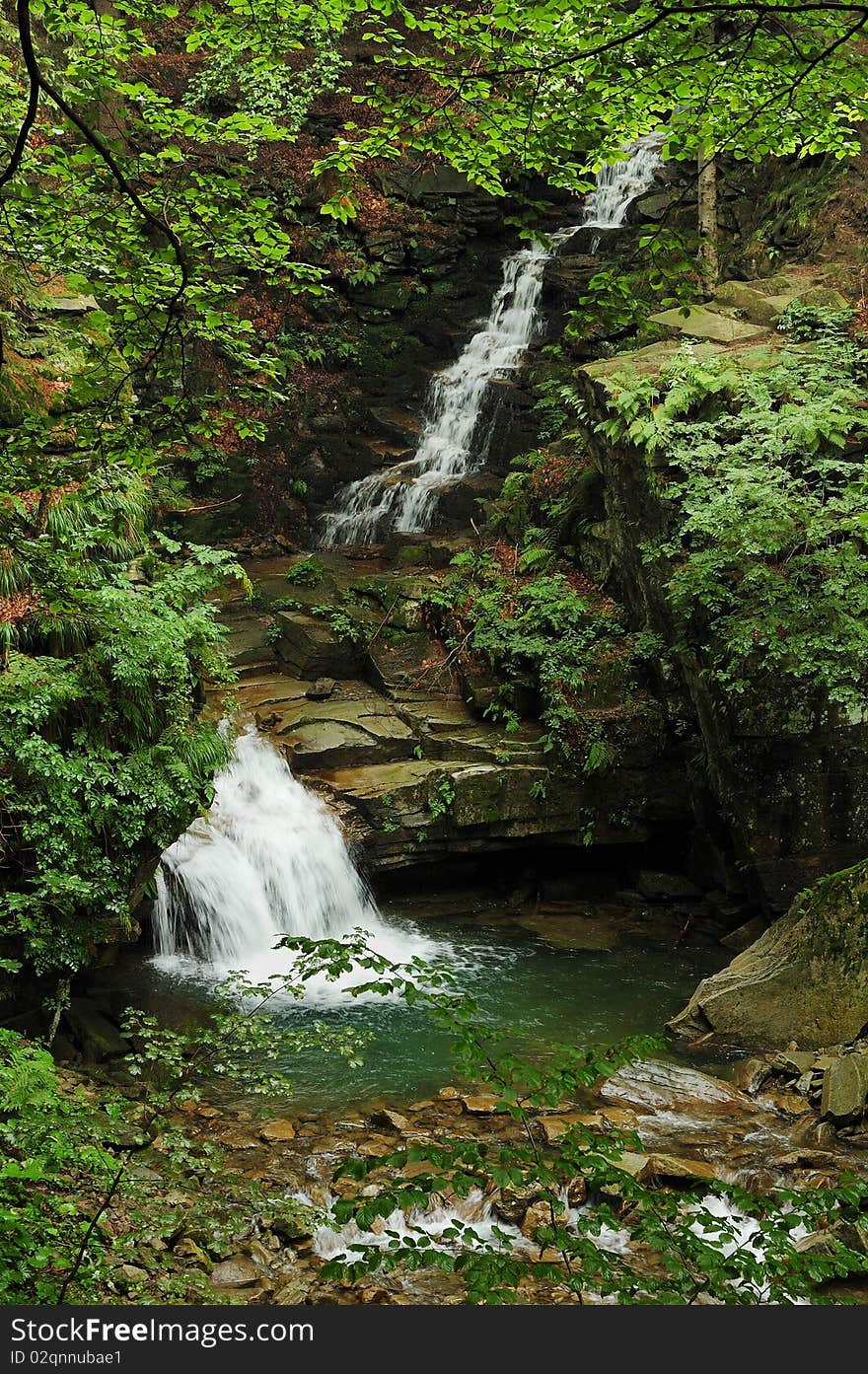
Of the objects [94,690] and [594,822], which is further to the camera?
[594,822]

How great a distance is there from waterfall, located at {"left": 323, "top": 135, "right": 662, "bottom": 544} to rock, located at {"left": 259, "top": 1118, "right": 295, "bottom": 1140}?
35.8 ft

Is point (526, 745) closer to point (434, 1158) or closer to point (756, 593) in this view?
point (756, 593)

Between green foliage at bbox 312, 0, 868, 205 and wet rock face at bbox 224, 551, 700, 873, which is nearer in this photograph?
green foliage at bbox 312, 0, 868, 205

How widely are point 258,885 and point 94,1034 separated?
315 centimetres

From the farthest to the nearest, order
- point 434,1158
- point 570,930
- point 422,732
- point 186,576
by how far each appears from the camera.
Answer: point 422,732 → point 570,930 → point 186,576 → point 434,1158

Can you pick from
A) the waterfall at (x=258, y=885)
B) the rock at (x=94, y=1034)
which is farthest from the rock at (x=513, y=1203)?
the waterfall at (x=258, y=885)

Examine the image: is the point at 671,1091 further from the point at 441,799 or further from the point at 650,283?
the point at 650,283

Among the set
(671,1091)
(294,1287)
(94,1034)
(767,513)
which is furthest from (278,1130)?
(767,513)

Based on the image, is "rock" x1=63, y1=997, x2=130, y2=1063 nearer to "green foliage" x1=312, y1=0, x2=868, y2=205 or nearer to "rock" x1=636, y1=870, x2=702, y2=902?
"green foliage" x1=312, y1=0, x2=868, y2=205

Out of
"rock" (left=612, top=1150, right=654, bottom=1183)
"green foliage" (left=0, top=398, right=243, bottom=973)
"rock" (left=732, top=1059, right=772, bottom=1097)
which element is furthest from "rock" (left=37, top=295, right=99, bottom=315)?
"rock" (left=732, top=1059, right=772, bottom=1097)

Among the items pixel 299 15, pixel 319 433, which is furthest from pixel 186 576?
pixel 319 433

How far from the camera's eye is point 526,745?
37.2 feet

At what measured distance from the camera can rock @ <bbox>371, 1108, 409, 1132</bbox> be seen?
655cm

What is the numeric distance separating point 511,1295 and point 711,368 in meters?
9.07
